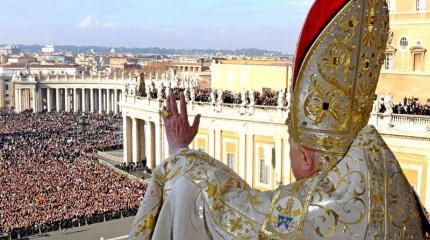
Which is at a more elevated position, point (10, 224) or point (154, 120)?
point (154, 120)

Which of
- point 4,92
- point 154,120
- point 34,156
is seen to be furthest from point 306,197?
point 4,92

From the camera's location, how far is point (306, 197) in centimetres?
405

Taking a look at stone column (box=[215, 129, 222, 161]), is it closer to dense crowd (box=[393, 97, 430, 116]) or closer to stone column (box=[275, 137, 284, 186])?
stone column (box=[275, 137, 284, 186])

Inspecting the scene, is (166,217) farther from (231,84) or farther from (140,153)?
(140,153)

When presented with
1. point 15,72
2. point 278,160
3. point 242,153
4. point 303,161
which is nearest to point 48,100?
point 15,72

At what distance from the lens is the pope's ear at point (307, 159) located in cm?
437

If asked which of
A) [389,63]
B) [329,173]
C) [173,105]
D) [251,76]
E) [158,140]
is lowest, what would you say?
[158,140]

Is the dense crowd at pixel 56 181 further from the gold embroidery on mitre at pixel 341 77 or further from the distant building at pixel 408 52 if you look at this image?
the gold embroidery on mitre at pixel 341 77

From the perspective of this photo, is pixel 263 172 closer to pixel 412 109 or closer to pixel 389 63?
pixel 389 63

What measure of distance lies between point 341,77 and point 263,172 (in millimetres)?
26712

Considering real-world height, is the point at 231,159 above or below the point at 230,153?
below

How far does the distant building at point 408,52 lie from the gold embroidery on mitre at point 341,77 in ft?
83.3

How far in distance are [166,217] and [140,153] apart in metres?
38.6

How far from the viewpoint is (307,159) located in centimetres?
441
